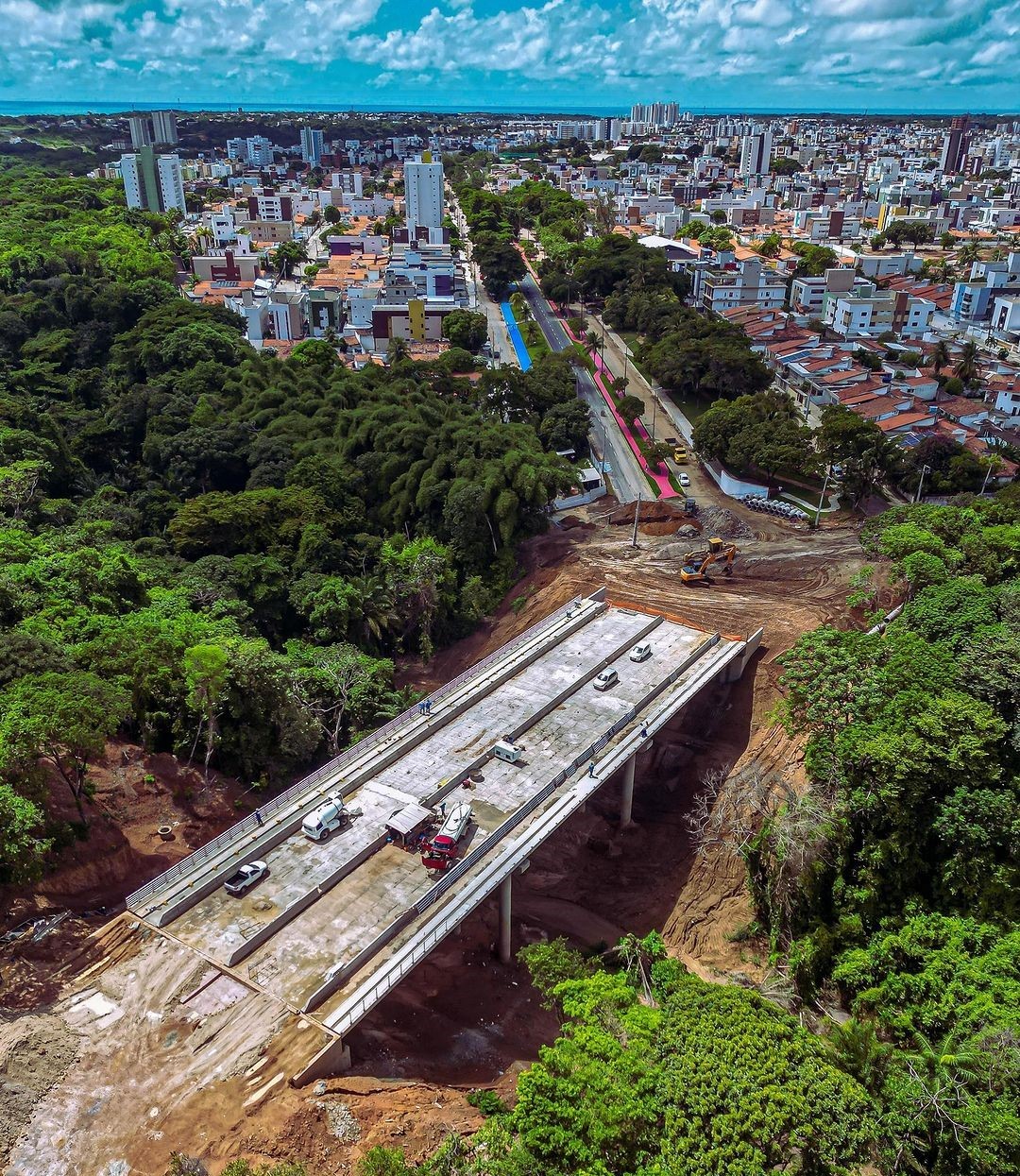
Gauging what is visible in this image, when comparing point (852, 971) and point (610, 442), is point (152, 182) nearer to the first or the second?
point (610, 442)

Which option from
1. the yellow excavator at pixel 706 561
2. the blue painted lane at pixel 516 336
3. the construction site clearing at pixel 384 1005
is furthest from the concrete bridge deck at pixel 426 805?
the blue painted lane at pixel 516 336

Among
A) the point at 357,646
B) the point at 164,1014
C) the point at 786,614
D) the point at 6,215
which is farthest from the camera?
the point at 6,215

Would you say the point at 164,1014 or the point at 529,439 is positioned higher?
the point at 529,439

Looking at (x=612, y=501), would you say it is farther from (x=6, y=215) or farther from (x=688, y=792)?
(x=6, y=215)

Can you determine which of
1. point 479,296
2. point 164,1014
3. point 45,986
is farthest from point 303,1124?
point 479,296

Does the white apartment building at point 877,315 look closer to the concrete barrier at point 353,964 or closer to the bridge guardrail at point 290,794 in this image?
the bridge guardrail at point 290,794

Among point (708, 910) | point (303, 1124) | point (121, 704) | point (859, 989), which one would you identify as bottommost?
point (708, 910)

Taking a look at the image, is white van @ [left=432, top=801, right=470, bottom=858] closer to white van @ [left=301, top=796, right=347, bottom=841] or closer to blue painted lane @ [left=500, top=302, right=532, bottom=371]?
white van @ [left=301, top=796, right=347, bottom=841]
